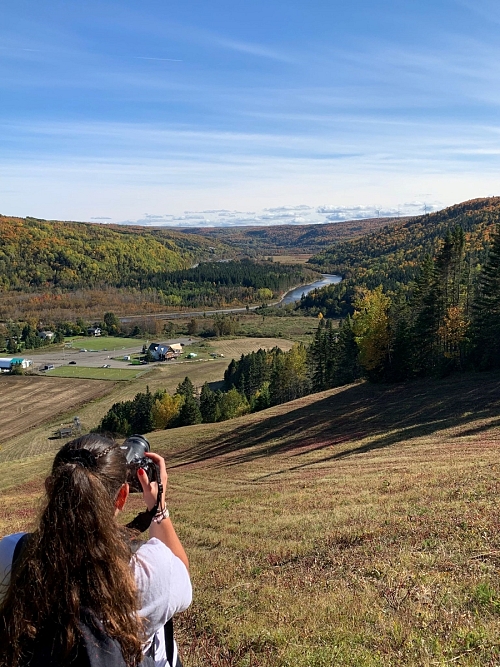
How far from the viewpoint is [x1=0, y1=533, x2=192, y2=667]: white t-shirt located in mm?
2525

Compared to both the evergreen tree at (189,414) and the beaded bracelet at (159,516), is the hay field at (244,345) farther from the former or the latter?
the beaded bracelet at (159,516)

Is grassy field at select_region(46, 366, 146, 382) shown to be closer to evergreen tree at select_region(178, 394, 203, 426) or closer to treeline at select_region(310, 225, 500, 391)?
evergreen tree at select_region(178, 394, 203, 426)

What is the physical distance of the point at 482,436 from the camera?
23.2 meters

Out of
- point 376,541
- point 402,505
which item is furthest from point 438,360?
point 376,541

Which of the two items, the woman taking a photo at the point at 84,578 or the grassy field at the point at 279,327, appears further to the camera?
the grassy field at the point at 279,327

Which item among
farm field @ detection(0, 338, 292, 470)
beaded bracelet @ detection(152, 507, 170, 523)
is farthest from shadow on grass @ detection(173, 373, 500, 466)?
beaded bracelet @ detection(152, 507, 170, 523)

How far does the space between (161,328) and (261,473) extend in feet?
466

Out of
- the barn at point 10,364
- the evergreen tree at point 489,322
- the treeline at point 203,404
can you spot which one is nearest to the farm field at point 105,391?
the barn at point 10,364

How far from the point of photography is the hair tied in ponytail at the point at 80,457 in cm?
262

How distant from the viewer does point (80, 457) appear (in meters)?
2.64

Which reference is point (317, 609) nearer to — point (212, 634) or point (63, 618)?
point (212, 634)

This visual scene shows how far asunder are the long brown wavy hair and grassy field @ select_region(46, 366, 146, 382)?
101405 millimetres

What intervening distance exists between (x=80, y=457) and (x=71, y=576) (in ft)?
1.91

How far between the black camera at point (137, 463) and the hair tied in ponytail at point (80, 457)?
22cm
